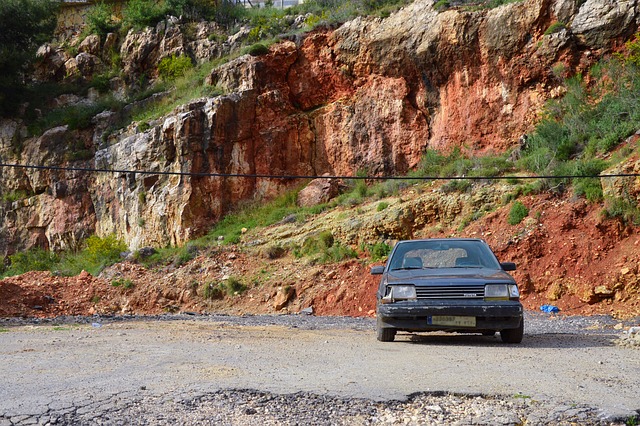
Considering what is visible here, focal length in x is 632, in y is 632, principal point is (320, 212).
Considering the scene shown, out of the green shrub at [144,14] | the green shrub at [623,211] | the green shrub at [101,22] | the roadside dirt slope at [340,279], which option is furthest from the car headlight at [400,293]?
the green shrub at [101,22]

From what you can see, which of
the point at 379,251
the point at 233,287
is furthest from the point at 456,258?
the point at 233,287

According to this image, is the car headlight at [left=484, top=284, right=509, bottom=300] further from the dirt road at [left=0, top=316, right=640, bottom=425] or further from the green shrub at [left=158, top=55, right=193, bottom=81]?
the green shrub at [left=158, top=55, right=193, bottom=81]

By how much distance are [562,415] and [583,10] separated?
888 inches

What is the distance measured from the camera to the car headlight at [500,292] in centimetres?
879

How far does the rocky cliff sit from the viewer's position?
81.8ft

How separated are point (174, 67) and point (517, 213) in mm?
22560

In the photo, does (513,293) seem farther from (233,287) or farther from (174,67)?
(174,67)

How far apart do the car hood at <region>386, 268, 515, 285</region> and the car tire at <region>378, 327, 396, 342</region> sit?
2.51 ft

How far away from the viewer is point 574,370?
675 centimetres

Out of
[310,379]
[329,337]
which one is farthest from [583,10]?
[310,379]

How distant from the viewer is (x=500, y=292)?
880cm

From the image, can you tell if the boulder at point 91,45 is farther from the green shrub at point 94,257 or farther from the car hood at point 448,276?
the car hood at point 448,276

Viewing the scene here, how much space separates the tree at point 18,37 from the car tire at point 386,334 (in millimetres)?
32551

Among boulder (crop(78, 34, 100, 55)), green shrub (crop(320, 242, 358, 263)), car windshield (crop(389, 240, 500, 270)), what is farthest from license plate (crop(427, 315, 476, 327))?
boulder (crop(78, 34, 100, 55))
